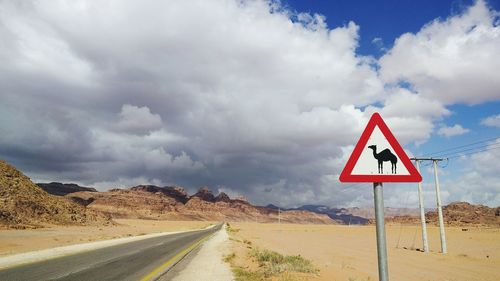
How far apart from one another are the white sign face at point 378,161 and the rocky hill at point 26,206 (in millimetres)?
53302

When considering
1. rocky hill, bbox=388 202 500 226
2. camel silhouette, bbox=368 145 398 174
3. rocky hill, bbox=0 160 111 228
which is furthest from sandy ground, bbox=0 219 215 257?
rocky hill, bbox=388 202 500 226

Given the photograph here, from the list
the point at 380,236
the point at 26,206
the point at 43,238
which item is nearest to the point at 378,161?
the point at 380,236

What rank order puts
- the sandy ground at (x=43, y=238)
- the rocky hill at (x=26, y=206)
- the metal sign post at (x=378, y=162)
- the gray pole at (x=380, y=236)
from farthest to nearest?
the rocky hill at (x=26, y=206)
the sandy ground at (x=43, y=238)
the metal sign post at (x=378, y=162)
the gray pole at (x=380, y=236)

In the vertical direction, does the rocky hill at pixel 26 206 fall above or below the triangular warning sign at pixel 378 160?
above

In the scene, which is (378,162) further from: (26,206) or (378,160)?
(26,206)

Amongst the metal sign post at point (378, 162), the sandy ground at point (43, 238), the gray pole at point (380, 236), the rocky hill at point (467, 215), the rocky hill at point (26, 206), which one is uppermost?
the rocky hill at point (467, 215)

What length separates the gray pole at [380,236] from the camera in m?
4.25

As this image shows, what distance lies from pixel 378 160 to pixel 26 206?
6279 cm

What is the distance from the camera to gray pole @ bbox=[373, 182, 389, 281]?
4246 millimetres

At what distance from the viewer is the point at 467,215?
497 feet

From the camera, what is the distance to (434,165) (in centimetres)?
2875

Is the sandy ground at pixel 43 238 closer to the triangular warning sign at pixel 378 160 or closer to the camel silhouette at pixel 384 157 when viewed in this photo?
the triangular warning sign at pixel 378 160

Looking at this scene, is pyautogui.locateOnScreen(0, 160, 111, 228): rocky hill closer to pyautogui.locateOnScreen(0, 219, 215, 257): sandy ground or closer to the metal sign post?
pyautogui.locateOnScreen(0, 219, 215, 257): sandy ground

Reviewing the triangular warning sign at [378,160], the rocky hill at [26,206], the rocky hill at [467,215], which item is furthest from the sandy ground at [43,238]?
the rocky hill at [467,215]
